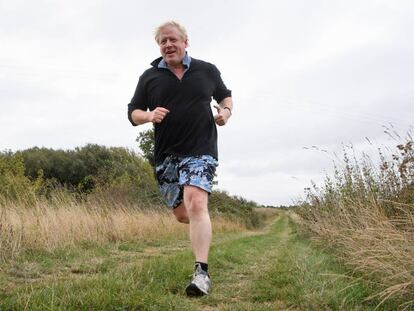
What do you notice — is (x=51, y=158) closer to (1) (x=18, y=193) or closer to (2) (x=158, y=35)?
(1) (x=18, y=193)

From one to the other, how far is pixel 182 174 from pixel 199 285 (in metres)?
1.02

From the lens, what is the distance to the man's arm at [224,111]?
4413mm

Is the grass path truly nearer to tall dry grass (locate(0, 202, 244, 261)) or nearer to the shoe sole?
the shoe sole

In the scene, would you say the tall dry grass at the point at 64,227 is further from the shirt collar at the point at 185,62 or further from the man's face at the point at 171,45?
the man's face at the point at 171,45

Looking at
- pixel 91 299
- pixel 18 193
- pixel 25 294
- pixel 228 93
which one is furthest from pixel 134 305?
pixel 18 193

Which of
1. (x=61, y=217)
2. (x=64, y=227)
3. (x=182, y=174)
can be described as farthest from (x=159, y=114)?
(x=61, y=217)

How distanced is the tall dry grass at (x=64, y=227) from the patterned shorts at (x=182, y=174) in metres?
2.14

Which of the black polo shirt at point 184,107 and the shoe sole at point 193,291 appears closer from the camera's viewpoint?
the shoe sole at point 193,291

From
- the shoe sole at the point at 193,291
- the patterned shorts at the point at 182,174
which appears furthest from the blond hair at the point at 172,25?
the shoe sole at the point at 193,291

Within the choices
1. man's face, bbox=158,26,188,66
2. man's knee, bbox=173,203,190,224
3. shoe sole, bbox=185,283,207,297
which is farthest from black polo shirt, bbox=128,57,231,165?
shoe sole, bbox=185,283,207,297

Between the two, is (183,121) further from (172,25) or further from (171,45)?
(172,25)

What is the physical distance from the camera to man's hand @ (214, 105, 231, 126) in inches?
173

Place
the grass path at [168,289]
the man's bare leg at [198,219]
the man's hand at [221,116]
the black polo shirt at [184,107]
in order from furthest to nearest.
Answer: the man's hand at [221,116] < the black polo shirt at [184,107] < the man's bare leg at [198,219] < the grass path at [168,289]

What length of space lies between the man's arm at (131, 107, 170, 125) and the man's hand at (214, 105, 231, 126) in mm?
508
